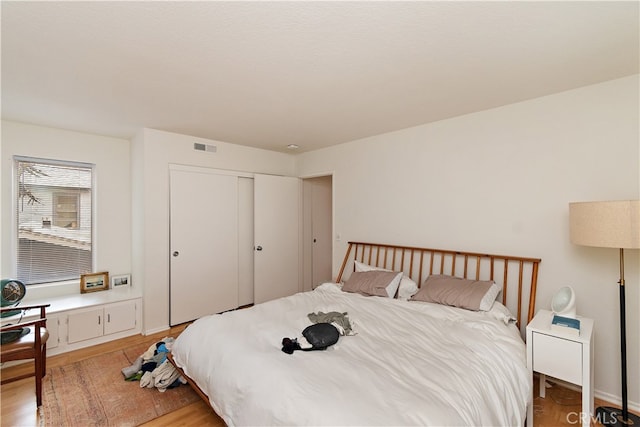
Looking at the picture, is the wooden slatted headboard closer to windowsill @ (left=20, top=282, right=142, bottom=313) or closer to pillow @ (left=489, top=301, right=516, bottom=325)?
pillow @ (left=489, top=301, right=516, bottom=325)

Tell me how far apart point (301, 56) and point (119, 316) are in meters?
3.44

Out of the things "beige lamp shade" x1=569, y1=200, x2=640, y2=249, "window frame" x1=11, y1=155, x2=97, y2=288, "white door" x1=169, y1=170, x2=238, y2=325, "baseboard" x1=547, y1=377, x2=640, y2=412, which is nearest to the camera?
"beige lamp shade" x1=569, y1=200, x2=640, y2=249

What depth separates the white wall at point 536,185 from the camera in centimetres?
222

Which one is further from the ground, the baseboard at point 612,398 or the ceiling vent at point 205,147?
the ceiling vent at point 205,147

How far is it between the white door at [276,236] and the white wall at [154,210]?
3.69ft

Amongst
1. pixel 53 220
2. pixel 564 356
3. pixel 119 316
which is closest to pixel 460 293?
pixel 564 356

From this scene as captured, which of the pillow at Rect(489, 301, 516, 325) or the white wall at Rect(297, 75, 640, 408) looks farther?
the pillow at Rect(489, 301, 516, 325)

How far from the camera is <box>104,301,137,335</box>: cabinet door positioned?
3.31 meters

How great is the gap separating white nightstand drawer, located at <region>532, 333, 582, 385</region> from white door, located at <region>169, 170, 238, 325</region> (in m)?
3.58

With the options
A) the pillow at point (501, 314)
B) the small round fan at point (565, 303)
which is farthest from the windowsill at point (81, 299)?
the small round fan at point (565, 303)

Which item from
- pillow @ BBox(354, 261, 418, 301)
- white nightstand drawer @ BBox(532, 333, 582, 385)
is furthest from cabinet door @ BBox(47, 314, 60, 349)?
white nightstand drawer @ BBox(532, 333, 582, 385)

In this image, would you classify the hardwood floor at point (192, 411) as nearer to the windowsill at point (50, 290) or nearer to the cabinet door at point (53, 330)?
the cabinet door at point (53, 330)

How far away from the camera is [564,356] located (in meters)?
1.86

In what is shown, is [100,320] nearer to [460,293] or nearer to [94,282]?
[94,282]
